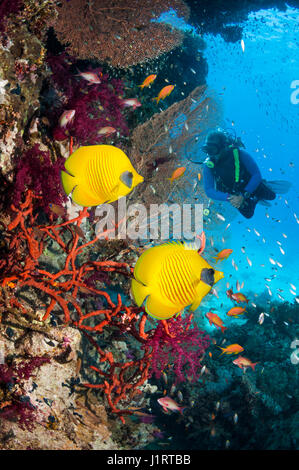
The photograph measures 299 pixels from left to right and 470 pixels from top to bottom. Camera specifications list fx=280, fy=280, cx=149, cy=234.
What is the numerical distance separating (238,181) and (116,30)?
12.1ft

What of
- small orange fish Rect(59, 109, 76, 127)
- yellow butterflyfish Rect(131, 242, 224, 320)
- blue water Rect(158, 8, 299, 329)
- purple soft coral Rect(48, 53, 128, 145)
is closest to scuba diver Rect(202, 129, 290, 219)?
blue water Rect(158, 8, 299, 329)

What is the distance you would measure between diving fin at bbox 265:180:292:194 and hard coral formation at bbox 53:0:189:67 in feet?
11.9

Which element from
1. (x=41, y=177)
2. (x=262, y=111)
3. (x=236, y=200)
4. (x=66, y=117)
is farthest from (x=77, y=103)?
(x=262, y=111)

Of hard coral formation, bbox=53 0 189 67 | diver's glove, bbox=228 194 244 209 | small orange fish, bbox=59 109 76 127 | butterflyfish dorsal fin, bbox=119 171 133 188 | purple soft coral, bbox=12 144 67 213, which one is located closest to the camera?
butterflyfish dorsal fin, bbox=119 171 133 188

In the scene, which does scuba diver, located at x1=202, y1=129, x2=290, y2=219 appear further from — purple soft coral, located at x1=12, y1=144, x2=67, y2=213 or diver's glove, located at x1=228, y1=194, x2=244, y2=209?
purple soft coral, located at x1=12, y1=144, x2=67, y2=213

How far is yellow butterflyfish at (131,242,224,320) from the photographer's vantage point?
1.58m

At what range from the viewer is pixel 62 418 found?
3516 millimetres

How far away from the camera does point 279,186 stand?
18.4 ft

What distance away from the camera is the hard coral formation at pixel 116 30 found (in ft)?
15.6

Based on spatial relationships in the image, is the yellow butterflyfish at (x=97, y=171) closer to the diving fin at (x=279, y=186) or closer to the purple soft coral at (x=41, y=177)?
the purple soft coral at (x=41, y=177)

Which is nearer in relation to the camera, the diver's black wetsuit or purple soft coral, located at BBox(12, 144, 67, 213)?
purple soft coral, located at BBox(12, 144, 67, 213)

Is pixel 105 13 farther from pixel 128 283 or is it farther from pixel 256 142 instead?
pixel 256 142

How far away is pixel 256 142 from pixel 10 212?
299ft

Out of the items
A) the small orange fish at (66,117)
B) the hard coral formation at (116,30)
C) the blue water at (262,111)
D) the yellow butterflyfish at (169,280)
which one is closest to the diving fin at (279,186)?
the blue water at (262,111)
